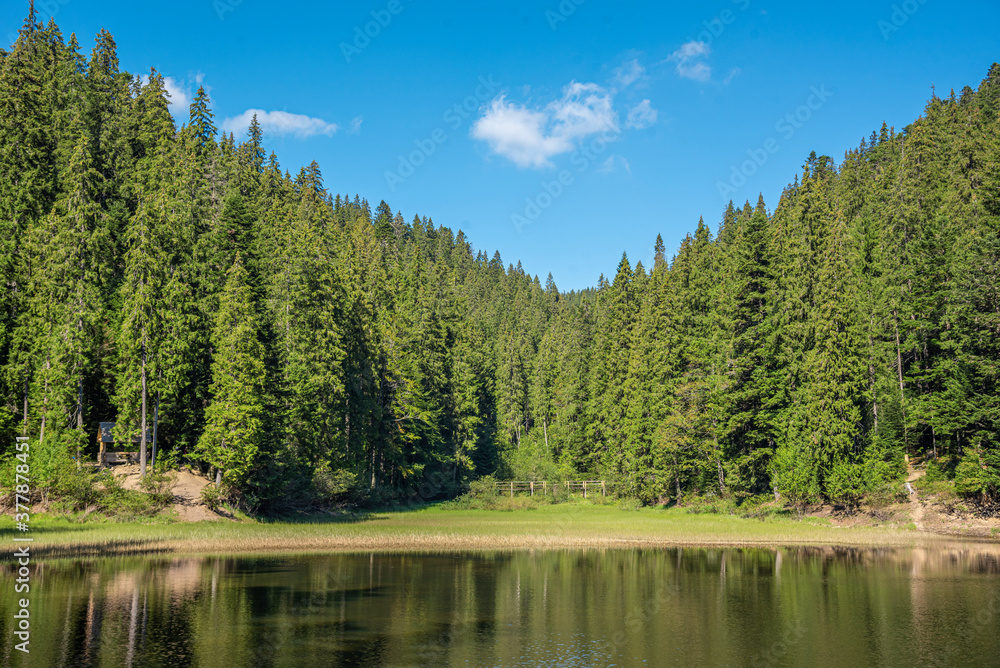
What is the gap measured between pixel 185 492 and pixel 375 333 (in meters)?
28.0

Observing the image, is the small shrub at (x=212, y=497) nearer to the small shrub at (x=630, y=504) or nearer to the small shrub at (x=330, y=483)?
the small shrub at (x=330, y=483)

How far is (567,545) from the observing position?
145 feet

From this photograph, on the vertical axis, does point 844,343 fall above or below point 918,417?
above

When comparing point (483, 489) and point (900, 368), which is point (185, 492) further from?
point (900, 368)

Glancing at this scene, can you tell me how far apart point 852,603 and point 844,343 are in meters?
31.7

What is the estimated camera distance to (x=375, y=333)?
Result: 71.2 m

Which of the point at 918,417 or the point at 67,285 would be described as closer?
the point at 67,285

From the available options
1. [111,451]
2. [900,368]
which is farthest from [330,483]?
[900,368]

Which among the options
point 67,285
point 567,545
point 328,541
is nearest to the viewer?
point 328,541

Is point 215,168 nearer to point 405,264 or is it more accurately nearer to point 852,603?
point 405,264

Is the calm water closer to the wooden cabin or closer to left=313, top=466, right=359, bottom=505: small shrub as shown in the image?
the wooden cabin

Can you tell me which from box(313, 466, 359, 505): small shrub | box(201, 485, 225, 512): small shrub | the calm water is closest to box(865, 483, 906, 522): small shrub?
the calm water

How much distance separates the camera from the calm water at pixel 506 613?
723 inches

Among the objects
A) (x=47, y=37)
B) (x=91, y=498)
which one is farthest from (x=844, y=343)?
(x=47, y=37)
